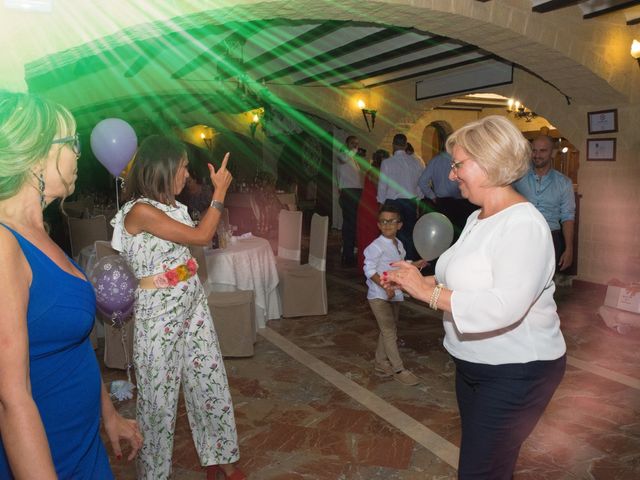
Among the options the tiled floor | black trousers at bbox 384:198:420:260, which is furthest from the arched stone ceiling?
the tiled floor

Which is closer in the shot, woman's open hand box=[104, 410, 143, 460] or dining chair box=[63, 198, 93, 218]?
woman's open hand box=[104, 410, 143, 460]

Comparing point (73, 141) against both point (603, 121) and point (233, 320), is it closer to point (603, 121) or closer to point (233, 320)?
point (233, 320)

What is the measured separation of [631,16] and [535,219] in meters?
6.00

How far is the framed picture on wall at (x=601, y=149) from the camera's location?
6617mm

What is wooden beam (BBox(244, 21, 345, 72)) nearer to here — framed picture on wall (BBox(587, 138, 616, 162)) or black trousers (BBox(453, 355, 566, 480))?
framed picture on wall (BBox(587, 138, 616, 162))

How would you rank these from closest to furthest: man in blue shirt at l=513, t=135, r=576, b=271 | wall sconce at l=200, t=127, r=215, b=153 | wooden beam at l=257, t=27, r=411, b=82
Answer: man in blue shirt at l=513, t=135, r=576, b=271 → wooden beam at l=257, t=27, r=411, b=82 → wall sconce at l=200, t=127, r=215, b=153

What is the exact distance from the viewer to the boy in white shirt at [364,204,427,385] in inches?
133

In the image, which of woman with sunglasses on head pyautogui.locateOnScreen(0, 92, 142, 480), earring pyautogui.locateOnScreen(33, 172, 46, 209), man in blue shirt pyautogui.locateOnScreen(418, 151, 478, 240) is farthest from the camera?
man in blue shirt pyautogui.locateOnScreen(418, 151, 478, 240)

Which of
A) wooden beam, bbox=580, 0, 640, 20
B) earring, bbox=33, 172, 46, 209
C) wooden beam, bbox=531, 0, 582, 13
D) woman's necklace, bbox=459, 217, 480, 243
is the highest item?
wooden beam, bbox=580, 0, 640, 20

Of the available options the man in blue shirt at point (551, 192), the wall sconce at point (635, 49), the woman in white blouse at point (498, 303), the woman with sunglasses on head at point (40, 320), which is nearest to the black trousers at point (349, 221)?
the man in blue shirt at point (551, 192)

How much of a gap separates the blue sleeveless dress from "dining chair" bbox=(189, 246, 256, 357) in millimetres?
2888

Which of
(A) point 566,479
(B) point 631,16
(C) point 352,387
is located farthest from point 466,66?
(A) point 566,479

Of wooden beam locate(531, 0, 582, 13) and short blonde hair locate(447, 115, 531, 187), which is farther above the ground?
wooden beam locate(531, 0, 582, 13)

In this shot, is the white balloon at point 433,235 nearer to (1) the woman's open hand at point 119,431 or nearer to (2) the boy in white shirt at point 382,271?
(2) the boy in white shirt at point 382,271
